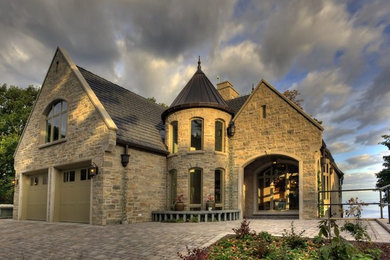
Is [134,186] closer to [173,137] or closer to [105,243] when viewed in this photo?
[173,137]

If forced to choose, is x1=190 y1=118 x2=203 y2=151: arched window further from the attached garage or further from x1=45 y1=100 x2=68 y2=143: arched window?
the attached garage

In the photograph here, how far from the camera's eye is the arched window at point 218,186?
15.3m

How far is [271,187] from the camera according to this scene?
17.3m

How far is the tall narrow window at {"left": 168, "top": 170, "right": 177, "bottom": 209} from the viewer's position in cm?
1536

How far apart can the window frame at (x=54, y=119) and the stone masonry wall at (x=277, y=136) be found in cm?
842

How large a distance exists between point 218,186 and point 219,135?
259 centimetres

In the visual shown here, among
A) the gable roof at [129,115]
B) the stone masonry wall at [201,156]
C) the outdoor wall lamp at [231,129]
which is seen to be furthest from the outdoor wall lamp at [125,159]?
the outdoor wall lamp at [231,129]

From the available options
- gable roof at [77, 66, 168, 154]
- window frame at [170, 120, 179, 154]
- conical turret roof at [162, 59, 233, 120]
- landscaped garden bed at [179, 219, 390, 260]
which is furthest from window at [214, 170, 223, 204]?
landscaped garden bed at [179, 219, 390, 260]

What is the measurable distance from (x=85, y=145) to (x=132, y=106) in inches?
173

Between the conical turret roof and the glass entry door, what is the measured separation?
4.21 meters

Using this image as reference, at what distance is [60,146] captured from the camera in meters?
14.7

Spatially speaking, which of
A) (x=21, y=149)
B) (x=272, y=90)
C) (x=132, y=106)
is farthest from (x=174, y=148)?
(x=21, y=149)

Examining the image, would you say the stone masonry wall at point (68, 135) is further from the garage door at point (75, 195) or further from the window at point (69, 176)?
the garage door at point (75, 195)

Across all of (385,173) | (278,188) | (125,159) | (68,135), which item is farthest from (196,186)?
(385,173)
